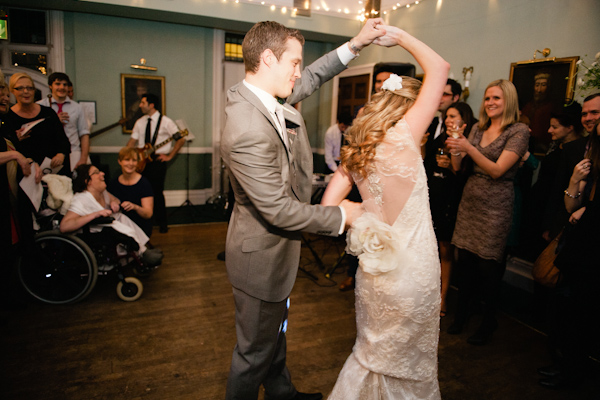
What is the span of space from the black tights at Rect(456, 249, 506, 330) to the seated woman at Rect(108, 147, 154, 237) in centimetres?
272

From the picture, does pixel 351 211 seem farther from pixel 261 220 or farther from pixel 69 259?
pixel 69 259

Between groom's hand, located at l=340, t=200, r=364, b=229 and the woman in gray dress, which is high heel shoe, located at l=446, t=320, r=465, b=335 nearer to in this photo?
the woman in gray dress

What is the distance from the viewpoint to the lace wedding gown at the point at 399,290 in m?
1.45

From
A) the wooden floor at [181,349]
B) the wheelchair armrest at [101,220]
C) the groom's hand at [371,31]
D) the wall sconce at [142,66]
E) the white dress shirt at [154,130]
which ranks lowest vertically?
the wooden floor at [181,349]

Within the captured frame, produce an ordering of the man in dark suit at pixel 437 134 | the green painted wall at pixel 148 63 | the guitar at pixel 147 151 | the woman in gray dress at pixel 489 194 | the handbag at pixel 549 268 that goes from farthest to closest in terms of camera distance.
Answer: the green painted wall at pixel 148 63, the guitar at pixel 147 151, the man in dark suit at pixel 437 134, the woman in gray dress at pixel 489 194, the handbag at pixel 549 268

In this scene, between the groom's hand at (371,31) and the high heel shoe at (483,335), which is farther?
the high heel shoe at (483,335)

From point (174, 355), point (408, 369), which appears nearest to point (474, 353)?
point (408, 369)

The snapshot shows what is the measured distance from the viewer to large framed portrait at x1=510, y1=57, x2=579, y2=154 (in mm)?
3541

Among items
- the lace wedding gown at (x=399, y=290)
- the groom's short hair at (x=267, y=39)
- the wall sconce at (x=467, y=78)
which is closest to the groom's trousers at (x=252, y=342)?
the lace wedding gown at (x=399, y=290)

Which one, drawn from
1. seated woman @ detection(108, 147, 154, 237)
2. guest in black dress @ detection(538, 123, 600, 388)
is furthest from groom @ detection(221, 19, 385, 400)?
seated woman @ detection(108, 147, 154, 237)

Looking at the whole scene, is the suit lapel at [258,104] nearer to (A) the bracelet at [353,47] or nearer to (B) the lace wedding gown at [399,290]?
(B) the lace wedding gown at [399,290]

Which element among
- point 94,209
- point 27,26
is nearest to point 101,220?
point 94,209

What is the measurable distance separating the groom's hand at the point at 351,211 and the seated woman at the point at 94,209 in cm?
227

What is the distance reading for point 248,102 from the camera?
149 centimetres
